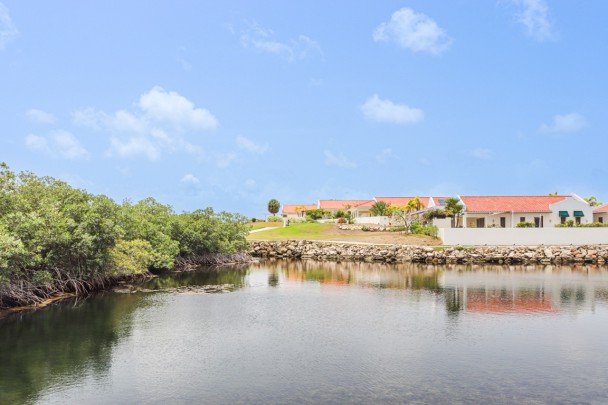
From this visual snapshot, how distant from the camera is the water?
1463 cm

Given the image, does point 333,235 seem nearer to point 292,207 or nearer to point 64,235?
point 64,235

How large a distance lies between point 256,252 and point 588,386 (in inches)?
2084

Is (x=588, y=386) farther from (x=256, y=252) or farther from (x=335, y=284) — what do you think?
(x=256, y=252)

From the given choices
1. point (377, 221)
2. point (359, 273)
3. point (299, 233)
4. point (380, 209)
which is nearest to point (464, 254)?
Answer: point (359, 273)

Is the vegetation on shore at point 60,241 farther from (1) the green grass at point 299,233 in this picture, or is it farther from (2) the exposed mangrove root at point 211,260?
(1) the green grass at point 299,233

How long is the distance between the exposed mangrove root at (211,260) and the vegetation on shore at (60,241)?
846 centimetres

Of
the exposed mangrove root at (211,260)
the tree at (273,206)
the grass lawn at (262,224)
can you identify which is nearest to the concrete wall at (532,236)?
the exposed mangrove root at (211,260)

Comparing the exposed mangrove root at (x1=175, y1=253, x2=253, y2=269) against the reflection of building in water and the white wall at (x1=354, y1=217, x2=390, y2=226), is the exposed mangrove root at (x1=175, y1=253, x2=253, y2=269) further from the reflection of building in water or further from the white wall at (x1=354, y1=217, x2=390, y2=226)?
the white wall at (x1=354, y1=217, x2=390, y2=226)

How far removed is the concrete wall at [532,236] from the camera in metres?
60.0

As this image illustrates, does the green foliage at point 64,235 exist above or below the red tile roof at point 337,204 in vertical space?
below

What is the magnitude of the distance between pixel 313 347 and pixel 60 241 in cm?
1756

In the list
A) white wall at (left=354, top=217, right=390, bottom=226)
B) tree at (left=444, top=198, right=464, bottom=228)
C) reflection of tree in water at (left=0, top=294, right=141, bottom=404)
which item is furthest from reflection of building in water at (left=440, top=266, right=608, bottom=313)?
white wall at (left=354, top=217, right=390, bottom=226)

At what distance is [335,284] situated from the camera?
37.8 metres

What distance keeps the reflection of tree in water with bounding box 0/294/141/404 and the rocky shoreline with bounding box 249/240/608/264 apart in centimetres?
3489
